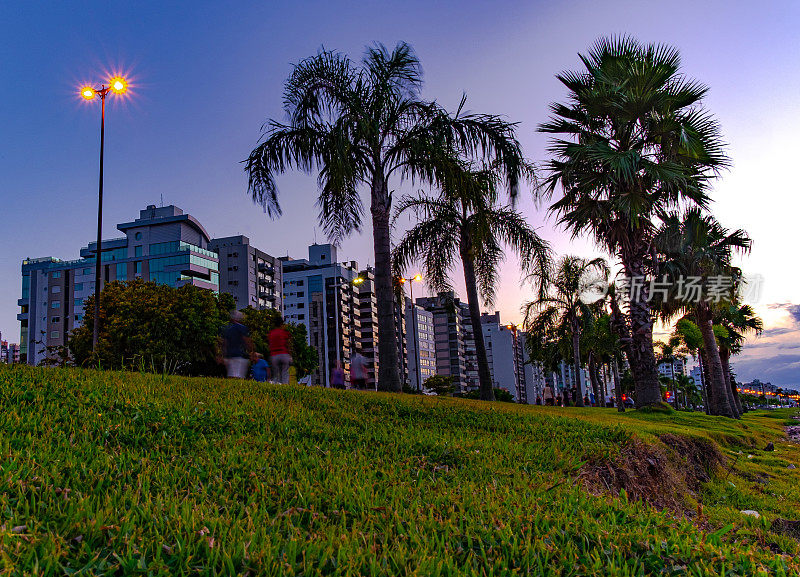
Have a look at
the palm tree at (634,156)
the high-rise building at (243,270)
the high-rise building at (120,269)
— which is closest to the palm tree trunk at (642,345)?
the palm tree at (634,156)

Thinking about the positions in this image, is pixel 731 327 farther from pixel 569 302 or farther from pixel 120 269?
pixel 120 269

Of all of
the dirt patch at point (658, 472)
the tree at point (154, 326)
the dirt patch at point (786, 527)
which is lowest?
the dirt patch at point (786, 527)

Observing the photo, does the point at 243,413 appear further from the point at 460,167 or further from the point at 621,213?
the point at 621,213

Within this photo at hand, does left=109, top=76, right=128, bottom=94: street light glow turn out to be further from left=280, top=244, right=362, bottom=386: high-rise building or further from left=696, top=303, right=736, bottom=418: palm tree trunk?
left=280, top=244, right=362, bottom=386: high-rise building

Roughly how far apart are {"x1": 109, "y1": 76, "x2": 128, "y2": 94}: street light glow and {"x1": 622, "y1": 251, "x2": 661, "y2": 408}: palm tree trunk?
63.8 ft

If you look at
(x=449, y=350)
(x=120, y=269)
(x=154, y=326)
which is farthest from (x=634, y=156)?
(x=449, y=350)

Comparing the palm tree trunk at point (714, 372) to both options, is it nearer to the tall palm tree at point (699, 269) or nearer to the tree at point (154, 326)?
the tall palm tree at point (699, 269)

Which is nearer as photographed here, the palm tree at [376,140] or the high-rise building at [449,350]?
the palm tree at [376,140]

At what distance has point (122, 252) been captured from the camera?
100625 millimetres

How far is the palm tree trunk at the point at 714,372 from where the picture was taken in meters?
26.1

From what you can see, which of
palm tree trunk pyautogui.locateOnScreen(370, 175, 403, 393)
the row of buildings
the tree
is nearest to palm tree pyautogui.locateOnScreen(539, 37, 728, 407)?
palm tree trunk pyautogui.locateOnScreen(370, 175, 403, 393)

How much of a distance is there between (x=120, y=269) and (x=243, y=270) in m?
21.2

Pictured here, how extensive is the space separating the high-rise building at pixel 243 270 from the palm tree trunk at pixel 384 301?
3738 inches

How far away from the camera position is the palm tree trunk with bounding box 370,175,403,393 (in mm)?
14711
